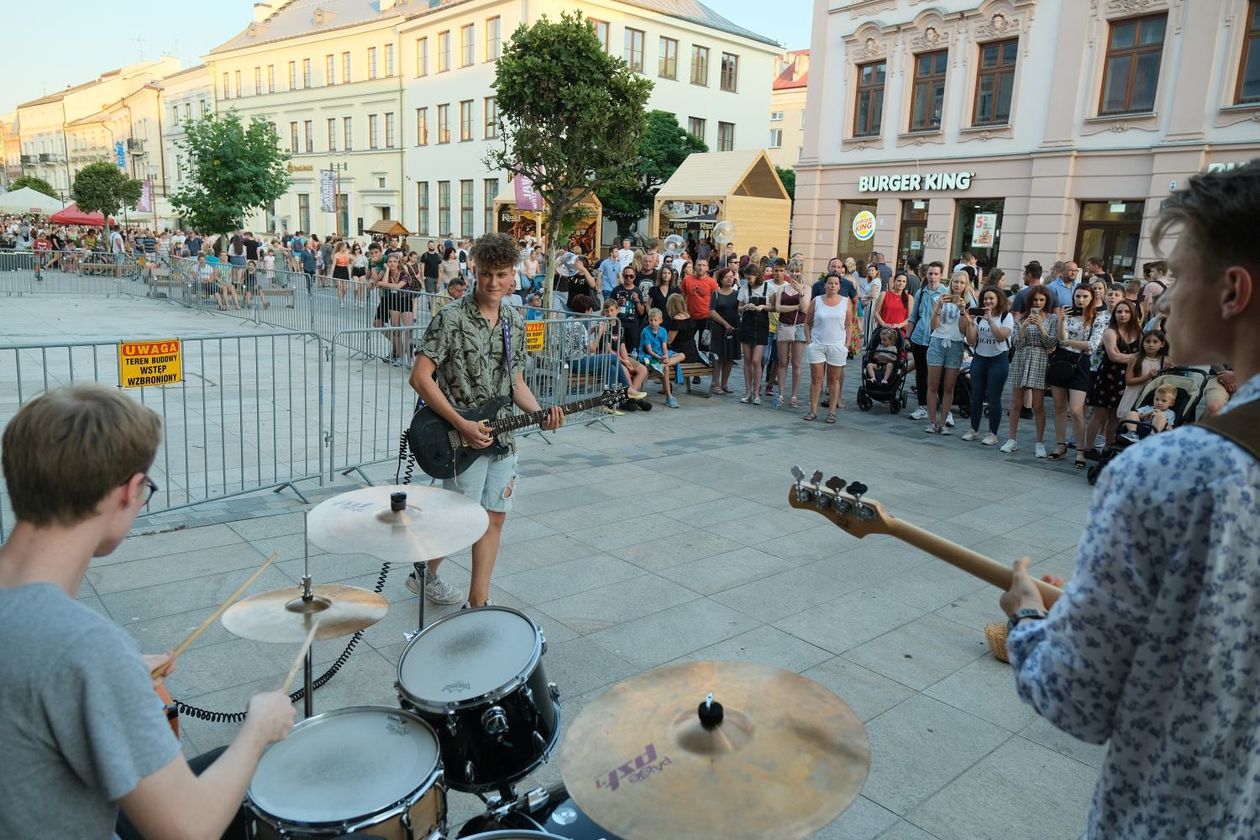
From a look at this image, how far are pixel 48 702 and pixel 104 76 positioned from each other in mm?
106312

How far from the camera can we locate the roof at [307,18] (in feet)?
160

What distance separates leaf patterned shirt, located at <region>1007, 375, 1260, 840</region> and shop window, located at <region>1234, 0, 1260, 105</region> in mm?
21214

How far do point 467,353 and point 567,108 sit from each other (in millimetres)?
8186

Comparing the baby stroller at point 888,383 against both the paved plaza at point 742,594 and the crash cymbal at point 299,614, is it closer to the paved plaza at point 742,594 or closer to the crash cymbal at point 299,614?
the paved plaza at point 742,594

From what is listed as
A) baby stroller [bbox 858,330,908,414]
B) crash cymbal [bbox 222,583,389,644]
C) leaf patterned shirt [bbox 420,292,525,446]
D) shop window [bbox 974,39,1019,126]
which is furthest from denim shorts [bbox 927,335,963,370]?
shop window [bbox 974,39,1019,126]

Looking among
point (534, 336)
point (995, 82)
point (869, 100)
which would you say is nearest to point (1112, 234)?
point (995, 82)

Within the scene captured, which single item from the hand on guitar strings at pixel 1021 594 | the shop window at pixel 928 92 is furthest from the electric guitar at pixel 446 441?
the shop window at pixel 928 92

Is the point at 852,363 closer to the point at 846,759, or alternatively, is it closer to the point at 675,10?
the point at 846,759

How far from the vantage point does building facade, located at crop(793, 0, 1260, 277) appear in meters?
18.2

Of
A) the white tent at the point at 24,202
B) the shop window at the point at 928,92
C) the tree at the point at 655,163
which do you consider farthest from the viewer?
the tree at the point at 655,163

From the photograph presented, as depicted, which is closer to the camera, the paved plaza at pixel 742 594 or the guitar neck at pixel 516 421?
the paved plaza at pixel 742 594

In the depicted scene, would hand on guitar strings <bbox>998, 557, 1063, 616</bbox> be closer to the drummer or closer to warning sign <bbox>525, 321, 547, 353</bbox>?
the drummer

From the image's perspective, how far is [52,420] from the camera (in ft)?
5.15

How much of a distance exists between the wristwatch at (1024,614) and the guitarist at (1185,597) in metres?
0.14
